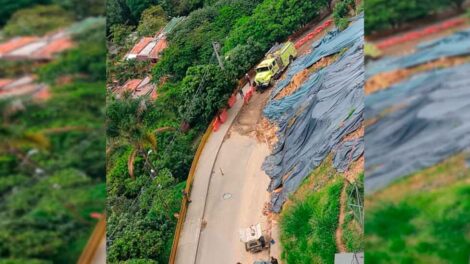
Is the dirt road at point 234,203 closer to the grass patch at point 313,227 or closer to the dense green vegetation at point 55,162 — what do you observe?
the grass patch at point 313,227

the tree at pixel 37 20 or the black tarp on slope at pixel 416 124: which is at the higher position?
the tree at pixel 37 20

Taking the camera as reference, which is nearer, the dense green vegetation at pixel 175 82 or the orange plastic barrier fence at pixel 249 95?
the dense green vegetation at pixel 175 82

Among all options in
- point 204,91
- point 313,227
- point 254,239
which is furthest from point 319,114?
point 254,239

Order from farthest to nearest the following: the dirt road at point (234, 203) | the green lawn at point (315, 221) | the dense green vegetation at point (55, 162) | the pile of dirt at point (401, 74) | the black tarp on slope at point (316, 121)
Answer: the dirt road at point (234, 203), the black tarp on slope at point (316, 121), the green lawn at point (315, 221), the pile of dirt at point (401, 74), the dense green vegetation at point (55, 162)

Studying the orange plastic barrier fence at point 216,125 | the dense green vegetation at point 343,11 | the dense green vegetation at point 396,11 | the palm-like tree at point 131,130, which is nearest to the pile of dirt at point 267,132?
the orange plastic barrier fence at point 216,125

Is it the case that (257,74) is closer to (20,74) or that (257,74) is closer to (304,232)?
(304,232)

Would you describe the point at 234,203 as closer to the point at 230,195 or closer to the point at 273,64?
the point at 230,195

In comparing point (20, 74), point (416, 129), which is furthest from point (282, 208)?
point (20, 74)

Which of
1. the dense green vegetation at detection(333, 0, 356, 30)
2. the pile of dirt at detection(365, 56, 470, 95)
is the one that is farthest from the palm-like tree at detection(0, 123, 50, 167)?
the dense green vegetation at detection(333, 0, 356, 30)
